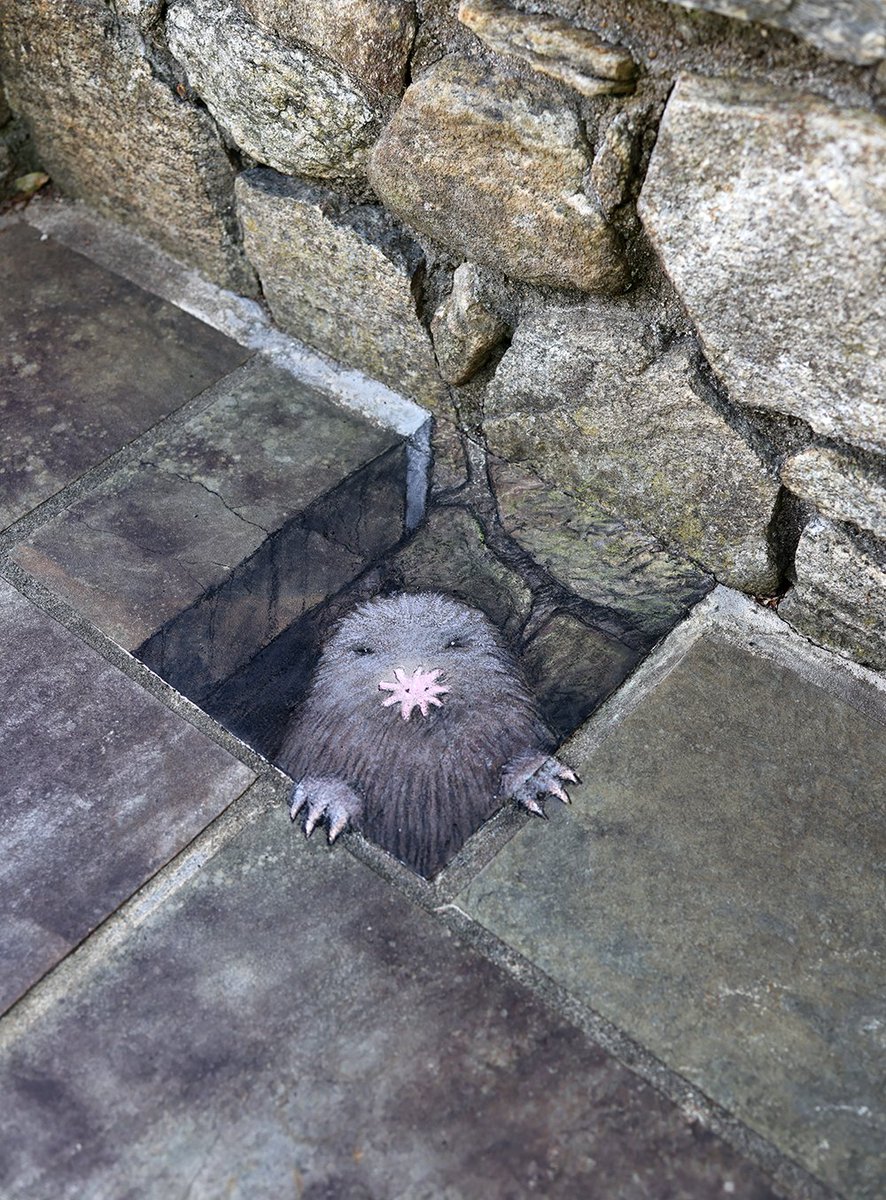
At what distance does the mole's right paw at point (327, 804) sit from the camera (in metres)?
1.95

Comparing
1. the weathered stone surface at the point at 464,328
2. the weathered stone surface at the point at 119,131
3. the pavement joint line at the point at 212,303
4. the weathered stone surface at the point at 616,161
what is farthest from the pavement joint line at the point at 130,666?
the weathered stone surface at the point at 616,161

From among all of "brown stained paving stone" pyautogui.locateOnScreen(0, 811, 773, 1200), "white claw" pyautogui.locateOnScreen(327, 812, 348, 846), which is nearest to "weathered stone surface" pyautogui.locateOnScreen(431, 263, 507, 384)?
"white claw" pyautogui.locateOnScreen(327, 812, 348, 846)

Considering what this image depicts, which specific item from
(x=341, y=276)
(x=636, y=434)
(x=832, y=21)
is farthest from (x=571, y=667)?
(x=832, y=21)

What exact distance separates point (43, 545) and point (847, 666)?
1.69m

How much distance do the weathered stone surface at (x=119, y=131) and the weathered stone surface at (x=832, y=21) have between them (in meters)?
1.47

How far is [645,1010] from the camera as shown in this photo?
1716mm

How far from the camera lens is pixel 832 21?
4.98 ft

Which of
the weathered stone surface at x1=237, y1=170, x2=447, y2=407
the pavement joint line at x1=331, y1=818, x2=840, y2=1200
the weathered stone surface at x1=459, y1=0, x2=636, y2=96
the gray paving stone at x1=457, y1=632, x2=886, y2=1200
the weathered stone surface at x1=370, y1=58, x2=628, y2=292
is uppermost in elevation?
the weathered stone surface at x1=459, y1=0, x2=636, y2=96

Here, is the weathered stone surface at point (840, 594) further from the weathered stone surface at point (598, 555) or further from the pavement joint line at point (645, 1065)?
the pavement joint line at point (645, 1065)

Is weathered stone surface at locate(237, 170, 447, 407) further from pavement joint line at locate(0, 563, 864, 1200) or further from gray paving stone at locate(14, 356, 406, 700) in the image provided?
pavement joint line at locate(0, 563, 864, 1200)

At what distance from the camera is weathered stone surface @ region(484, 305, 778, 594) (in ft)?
7.07

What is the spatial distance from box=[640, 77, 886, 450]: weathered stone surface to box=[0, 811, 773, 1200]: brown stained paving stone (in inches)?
44.0

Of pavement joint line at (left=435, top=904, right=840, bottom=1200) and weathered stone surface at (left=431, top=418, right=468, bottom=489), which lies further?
weathered stone surface at (left=431, top=418, right=468, bottom=489)

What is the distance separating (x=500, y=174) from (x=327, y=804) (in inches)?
47.5
